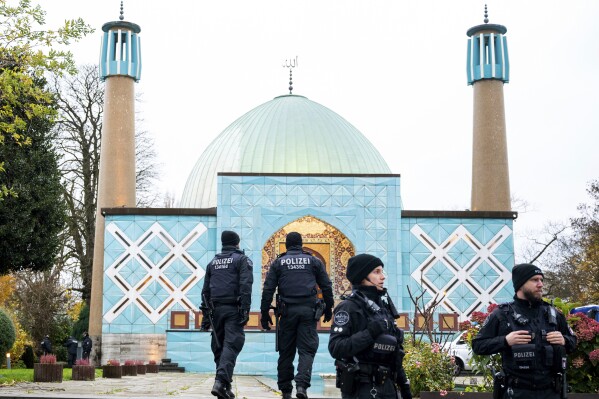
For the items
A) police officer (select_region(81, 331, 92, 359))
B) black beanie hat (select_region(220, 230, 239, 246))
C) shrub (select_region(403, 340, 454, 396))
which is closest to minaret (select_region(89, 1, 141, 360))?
police officer (select_region(81, 331, 92, 359))

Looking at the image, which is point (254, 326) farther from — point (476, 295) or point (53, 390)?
point (53, 390)

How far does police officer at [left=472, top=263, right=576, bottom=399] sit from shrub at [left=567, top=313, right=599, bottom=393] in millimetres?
3425

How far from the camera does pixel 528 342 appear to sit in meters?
5.91

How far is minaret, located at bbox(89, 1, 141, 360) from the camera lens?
30.3 metres

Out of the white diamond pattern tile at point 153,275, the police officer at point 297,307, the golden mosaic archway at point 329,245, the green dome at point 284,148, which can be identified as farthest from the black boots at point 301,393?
the green dome at point 284,148

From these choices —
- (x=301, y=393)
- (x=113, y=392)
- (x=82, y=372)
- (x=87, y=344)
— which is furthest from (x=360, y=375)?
(x=87, y=344)

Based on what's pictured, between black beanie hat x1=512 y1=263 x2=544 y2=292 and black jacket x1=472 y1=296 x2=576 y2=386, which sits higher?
black beanie hat x1=512 y1=263 x2=544 y2=292

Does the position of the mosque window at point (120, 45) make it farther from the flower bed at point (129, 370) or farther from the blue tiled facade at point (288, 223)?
the flower bed at point (129, 370)

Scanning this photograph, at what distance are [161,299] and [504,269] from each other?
1091 centimetres

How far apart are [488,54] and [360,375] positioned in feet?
91.8

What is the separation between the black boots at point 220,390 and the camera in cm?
901

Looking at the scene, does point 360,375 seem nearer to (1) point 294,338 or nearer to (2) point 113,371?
(1) point 294,338

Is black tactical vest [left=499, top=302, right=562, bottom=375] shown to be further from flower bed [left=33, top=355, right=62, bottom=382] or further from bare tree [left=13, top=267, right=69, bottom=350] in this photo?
bare tree [left=13, top=267, right=69, bottom=350]

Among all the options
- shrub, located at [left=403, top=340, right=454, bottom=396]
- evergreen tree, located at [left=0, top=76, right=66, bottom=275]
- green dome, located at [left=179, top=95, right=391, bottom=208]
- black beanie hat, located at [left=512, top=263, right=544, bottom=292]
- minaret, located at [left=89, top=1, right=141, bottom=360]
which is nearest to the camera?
black beanie hat, located at [left=512, top=263, right=544, bottom=292]
